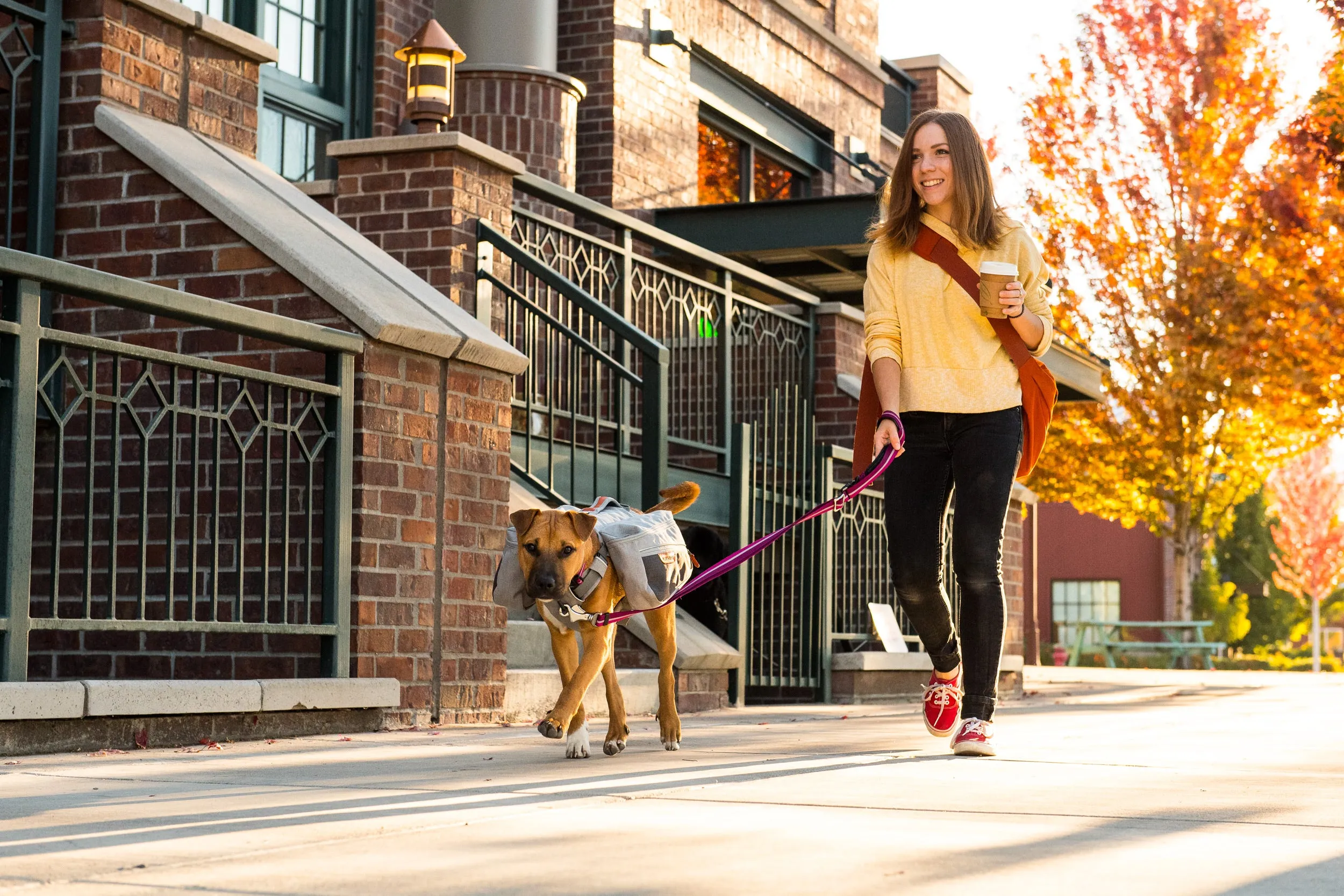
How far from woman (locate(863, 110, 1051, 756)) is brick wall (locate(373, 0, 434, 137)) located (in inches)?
308

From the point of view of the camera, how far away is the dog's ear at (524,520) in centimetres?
504

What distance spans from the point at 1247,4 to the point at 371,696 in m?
18.8

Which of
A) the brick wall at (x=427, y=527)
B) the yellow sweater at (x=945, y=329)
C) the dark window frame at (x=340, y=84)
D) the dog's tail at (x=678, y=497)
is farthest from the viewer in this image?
the dark window frame at (x=340, y=84)

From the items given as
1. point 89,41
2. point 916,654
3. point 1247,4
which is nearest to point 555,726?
point 89,41

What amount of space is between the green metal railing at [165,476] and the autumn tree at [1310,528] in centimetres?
3029

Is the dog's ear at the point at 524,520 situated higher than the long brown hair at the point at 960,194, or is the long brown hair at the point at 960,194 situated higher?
the long brown hair at the point at 960,194

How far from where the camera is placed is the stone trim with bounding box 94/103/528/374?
646 centimetres

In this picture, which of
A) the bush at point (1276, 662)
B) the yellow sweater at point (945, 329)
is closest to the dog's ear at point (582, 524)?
the yellow sweater at point (945, 329)

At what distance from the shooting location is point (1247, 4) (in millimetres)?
21562

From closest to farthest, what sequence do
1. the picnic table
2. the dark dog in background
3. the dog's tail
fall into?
1. the dog's tail
2. the dark dog in background
3. the picnic table

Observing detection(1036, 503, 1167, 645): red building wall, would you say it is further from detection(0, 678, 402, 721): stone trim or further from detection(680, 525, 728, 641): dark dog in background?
detection(0, 678, 402, 721): stone trim

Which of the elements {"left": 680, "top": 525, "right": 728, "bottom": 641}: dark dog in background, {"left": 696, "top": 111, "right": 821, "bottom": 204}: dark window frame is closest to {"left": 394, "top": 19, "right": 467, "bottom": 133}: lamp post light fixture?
{"left": 680, "top": 525, "right": 728, "bottom": 641}: dark dog in background

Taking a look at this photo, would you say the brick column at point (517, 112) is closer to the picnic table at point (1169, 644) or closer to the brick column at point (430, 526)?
the brick column at point (430, 526)

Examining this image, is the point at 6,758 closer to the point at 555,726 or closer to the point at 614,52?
the point at 555,726
